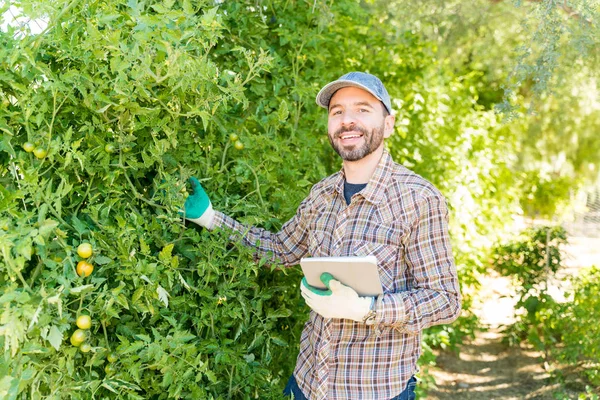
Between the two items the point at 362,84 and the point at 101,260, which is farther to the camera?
the point at 362,84

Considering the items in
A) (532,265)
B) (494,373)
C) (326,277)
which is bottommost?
(494,373)

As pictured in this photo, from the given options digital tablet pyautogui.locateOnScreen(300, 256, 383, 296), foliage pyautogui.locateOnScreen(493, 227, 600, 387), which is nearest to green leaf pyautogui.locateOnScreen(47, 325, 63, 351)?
digital tablet pyautogui.locateOnScreen(300, 256, 383, 296)

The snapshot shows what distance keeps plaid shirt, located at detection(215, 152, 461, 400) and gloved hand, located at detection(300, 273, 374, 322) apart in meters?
0.06

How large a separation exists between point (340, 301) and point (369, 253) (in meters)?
0.23

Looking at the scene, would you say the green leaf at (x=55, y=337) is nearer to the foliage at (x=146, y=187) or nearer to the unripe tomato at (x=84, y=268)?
the foliage at (x=146, y=187)

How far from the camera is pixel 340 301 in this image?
79.1 inches

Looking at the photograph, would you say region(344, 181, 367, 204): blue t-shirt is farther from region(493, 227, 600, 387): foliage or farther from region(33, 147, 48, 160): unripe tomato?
region(493, 227, 600, 387): foliage

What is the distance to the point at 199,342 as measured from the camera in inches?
84.9

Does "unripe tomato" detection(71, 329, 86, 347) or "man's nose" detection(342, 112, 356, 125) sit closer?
"unripe tomato" detection(71, 329, 86, 347)

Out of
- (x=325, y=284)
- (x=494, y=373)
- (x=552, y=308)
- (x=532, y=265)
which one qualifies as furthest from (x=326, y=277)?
(x=532, y=265)

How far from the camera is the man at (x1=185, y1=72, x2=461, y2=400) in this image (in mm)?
2061

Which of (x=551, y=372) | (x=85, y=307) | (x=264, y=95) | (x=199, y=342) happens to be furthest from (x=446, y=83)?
(x=85, y=307)

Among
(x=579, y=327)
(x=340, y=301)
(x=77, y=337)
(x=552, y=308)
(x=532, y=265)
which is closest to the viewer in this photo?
(x=77, y=337)

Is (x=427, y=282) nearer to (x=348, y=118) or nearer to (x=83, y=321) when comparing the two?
(x=348, y=118)
